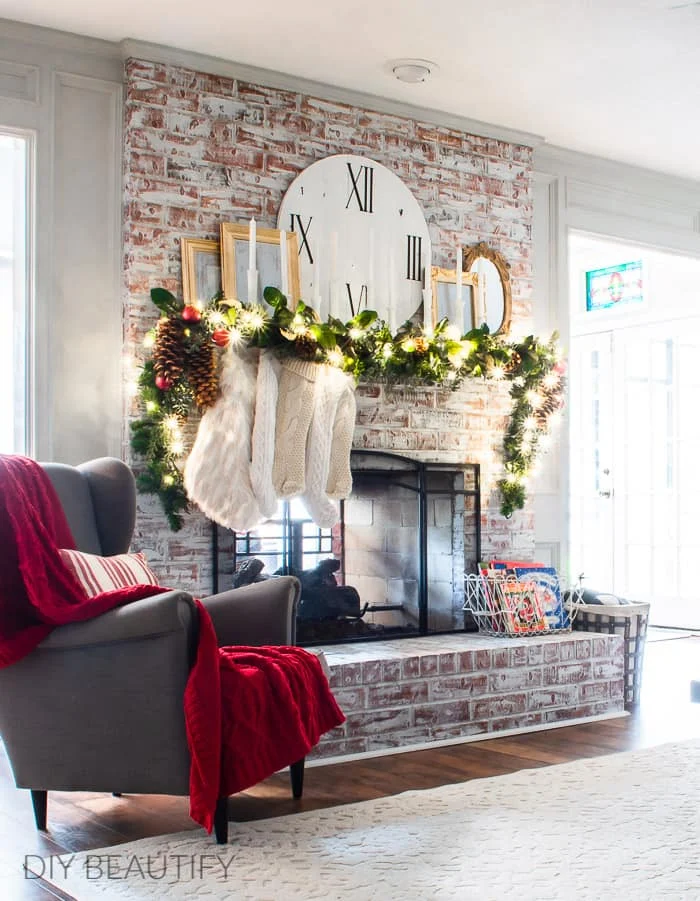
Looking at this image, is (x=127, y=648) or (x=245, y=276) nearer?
(x=127, y=648)

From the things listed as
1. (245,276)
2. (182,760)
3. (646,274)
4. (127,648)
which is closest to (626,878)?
(182,760)

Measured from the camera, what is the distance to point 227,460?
13.1 feet

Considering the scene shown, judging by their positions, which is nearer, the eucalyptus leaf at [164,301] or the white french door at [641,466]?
the eucalyptus leaf at [164,301]

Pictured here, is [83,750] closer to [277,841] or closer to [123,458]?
[277,841]

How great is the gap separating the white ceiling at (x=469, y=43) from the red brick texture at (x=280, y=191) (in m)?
0.15

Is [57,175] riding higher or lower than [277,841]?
higher

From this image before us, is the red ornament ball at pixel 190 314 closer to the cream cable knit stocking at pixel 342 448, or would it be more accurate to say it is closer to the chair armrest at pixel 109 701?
the cream cable knit stocking at pixel 342 448

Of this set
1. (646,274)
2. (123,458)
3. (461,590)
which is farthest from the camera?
(646,274)

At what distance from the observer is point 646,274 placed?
7.22 meters

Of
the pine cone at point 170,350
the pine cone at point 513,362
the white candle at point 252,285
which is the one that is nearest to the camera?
the pine cone at point 170,350

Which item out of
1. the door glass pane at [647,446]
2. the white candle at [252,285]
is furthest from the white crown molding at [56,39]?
Result: the door glass pane at [647,446]

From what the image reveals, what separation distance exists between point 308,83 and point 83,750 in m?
2.96

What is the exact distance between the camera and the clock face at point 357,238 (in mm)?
4535

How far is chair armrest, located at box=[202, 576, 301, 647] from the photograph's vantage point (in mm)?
3219
